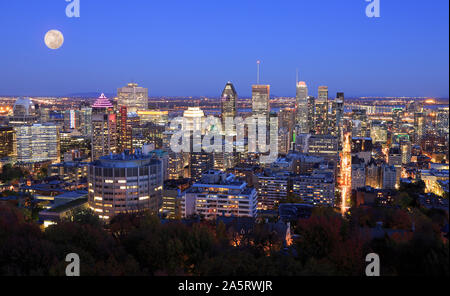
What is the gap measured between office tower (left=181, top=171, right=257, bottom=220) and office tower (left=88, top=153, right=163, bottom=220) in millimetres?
1645

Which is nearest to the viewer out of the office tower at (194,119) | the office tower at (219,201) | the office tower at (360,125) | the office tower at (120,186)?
the office tower at (120,186)

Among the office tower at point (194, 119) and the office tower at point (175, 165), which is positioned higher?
the office tower at point (194, 119)

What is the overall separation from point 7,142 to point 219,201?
23.2 meters

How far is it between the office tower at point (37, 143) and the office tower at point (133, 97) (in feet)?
87.7

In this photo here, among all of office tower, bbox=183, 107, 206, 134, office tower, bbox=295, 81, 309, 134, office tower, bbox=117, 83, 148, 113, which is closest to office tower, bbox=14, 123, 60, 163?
office tower, bbox=183, 107, 206, 134

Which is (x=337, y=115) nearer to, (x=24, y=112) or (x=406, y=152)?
(x=406, y=152)

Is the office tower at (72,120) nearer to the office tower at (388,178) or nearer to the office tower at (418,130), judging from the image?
the office tower at (418,130)

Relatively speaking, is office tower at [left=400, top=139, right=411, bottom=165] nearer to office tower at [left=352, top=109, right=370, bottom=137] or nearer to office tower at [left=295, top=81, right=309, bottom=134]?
office tower at [left=352, top=109, right=370, bottom=137]

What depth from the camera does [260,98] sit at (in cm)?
5116

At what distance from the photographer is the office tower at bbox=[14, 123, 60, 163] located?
3266 centimetres

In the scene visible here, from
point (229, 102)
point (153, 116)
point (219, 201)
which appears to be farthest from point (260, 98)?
point (219, 201)

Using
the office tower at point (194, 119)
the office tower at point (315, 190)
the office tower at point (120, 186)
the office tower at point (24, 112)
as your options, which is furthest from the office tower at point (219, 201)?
the office tower at point (194, 119)

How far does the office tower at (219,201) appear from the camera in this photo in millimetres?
15836

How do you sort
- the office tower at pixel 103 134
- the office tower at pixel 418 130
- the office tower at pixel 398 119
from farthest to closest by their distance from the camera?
the office tower at pixel 398 119, the office tower at pixel 418 130, the office tower at pixel 103 134
